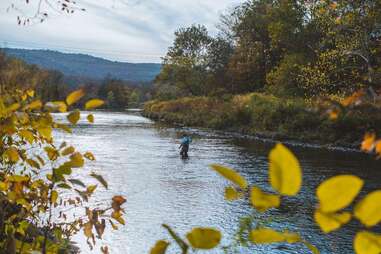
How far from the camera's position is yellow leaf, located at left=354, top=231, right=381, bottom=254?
2.79 ft

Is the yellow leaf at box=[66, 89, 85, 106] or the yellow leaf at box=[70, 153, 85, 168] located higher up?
the yellow leaf at box=[66, 89, 85, 106]

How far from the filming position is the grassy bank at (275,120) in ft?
93.1

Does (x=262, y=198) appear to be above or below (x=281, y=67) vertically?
below

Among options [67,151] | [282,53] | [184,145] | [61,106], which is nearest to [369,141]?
[61,106]

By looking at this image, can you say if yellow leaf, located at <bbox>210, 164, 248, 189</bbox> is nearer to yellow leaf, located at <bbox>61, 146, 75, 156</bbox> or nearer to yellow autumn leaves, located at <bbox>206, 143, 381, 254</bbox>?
yellow autumn leaves, located at <bbox>206, 143, 381, 254</bbox>

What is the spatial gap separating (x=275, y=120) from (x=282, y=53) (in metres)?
13.7

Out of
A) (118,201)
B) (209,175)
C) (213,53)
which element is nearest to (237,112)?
(209,175)

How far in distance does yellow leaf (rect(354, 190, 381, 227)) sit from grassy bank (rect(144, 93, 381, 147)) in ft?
70.0

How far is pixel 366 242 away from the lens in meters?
0.88

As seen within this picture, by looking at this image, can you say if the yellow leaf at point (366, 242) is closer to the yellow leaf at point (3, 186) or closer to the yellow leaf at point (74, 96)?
the yellow leaf at point (74, 96)

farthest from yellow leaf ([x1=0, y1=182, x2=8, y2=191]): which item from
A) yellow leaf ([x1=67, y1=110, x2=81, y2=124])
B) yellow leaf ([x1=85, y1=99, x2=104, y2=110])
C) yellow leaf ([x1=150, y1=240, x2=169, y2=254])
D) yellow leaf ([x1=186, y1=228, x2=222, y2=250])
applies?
yellow leaf ([x1=186, y1=228, x2=222, y2=250])

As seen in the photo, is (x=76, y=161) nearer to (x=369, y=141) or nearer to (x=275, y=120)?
(x=369, y=141)

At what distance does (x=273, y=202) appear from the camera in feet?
2.68

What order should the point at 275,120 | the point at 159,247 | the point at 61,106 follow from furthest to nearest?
the point at 275,120
the point at 61,106
the point at 159,247
